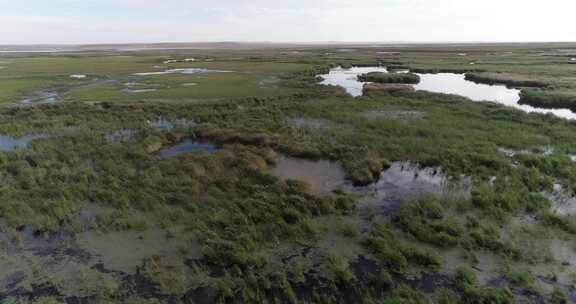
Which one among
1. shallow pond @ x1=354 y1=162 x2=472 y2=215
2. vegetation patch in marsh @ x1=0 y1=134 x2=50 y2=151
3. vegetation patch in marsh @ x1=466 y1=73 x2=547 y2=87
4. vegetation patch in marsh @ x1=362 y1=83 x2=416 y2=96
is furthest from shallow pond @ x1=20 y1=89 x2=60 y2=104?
vegetation patch in marsh @ x1=466 y1=73 x2=547 y2=87

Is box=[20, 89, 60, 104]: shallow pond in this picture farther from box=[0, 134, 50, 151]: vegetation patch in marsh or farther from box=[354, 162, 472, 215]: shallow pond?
box=[354, 162, 472, 215]: shallow pond

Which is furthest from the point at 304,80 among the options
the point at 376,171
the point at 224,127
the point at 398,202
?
the point at 398,202

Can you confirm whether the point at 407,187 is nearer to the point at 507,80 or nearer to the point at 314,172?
the point at 314,172

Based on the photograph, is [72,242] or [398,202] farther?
[398,202]

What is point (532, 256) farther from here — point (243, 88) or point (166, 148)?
point (243, 88)

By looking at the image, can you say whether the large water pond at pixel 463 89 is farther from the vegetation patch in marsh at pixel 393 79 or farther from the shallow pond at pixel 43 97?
the shallow pond at pixel 43 97

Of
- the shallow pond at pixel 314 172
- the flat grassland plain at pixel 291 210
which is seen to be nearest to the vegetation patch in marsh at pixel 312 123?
the flat grassland plain at pixel 291 210
